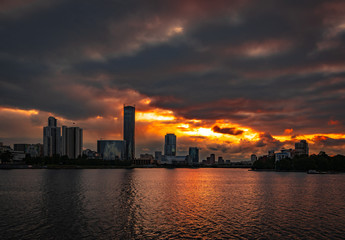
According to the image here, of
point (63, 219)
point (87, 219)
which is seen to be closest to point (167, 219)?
point (87, 219)

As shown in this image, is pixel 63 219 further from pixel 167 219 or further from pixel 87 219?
pixel 167 219

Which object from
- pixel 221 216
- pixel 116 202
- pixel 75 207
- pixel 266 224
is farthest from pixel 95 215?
pixel 266 224

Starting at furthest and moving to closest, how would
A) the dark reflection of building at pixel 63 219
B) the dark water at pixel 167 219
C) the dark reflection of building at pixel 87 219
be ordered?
the dark water at pixel 167 219, the dark reflection of building at pixel 63 219, the dark reflection of building at pixel 87 219

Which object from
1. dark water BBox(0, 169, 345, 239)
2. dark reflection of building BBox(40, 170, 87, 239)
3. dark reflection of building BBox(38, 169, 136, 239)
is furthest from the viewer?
dark water BBox(0, 169, 345, 239)

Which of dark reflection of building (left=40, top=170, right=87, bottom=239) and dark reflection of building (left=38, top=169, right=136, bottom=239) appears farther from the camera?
dark reflection of building (left=40, top=170, right=87, bottom=239)

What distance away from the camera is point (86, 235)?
48.3m

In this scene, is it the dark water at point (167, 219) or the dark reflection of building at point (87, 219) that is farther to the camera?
the dark water at point (167, 219)

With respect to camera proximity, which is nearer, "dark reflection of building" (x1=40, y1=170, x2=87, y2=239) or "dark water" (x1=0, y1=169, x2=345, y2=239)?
"dark reflection of building" (x1=40, y1=170, x2=87, y2=239)

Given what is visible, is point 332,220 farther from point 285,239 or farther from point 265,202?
point 265,202

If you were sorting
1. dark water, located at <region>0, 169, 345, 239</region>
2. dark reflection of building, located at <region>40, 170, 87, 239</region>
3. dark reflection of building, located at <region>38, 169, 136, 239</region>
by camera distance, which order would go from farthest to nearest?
dark water, located at <region>0, 169, 345, 239</region> < dark reflection of building, located at <region>40, 170, 87, 239</region> < dark reflection of building, located at <region>38, 169, 136, 239</region>

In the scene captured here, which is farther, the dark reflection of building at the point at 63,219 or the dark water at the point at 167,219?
the dark water at the point at 167,219

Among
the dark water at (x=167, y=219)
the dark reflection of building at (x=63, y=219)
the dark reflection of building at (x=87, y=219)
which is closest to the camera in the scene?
the dark reflection of building at (x=87, y=219)

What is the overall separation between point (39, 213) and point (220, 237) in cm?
4132

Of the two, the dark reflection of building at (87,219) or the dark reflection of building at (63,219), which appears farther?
the dark reflection of building at (63,219)
